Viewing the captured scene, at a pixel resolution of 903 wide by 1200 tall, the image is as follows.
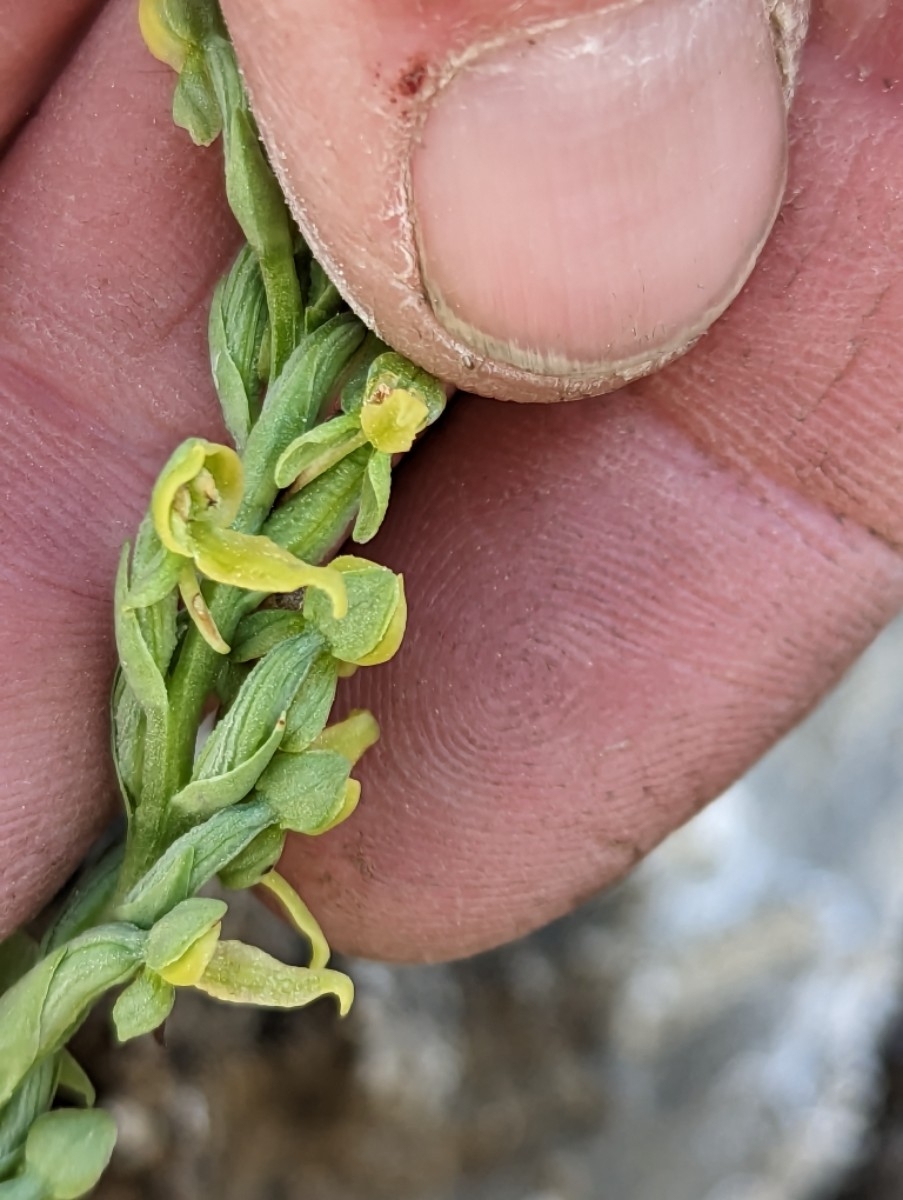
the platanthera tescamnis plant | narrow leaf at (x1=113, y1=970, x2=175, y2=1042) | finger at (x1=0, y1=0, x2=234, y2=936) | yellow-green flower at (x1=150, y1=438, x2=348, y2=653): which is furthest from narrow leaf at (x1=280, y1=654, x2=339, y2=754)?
finger at (x1=0, y1=0, x2=234, y2=936)

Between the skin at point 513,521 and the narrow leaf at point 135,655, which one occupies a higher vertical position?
the skin at point 513,521

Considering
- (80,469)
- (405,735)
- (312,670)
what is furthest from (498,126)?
(405,735)

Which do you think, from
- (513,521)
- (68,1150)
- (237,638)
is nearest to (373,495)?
(237,638)

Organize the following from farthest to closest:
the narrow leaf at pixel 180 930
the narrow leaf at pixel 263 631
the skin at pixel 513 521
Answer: the skin at pixel 513 521 < the narrow leaf at pixel 263 631 < the narrow leaf at pixel 180 930

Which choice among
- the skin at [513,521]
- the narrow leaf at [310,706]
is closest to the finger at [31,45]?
the skin at [513,521]

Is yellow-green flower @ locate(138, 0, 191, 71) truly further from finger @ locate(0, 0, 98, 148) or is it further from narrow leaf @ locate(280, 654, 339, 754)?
narrow leaf @ locate(280, 654, 339, 754)

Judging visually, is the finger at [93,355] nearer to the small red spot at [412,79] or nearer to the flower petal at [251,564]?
the flower petal at [251,564]

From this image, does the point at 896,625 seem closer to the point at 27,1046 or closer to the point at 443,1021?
the point at 443,1021
